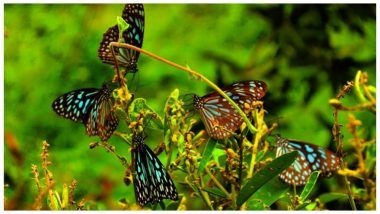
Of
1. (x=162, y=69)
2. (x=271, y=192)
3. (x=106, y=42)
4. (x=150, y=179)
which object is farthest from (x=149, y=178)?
(x=162, y=69)

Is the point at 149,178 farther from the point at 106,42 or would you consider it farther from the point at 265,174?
the point at 106,42

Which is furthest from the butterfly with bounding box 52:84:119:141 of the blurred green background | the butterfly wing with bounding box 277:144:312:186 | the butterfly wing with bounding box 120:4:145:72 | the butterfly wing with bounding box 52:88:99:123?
the blurred green background

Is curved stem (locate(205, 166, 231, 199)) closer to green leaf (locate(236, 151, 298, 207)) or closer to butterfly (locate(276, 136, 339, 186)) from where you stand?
green leaf (locate(236, 151, 298, 207))

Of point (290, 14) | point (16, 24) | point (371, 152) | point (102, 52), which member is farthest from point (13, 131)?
point (371, 152)

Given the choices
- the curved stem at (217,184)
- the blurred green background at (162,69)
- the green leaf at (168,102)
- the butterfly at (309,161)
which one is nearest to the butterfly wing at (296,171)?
the butterfly at (309,161)

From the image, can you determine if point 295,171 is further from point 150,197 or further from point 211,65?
point 211,65

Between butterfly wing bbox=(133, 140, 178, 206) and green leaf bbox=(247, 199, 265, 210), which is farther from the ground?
butterfly wing bbox=(133, 140, 178, 206)

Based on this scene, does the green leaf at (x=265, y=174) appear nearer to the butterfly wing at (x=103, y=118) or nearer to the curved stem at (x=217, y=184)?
the curved stem at (x=217, y=184)
